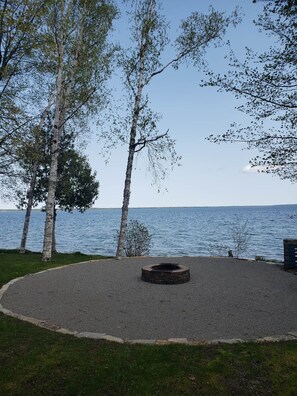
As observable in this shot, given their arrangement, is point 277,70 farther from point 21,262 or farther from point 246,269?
point 21,262

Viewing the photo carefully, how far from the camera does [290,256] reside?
14.0 meters

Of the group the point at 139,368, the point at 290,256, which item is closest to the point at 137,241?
the point at 290,256

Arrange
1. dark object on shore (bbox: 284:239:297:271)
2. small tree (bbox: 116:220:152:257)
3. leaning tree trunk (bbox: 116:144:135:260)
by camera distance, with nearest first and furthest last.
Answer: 1. dark object on shore (bbox: 284:239:297:271)
2. leaning tree trunk (bbox: 116:144:135:260)
3. small tree (bbox: 116:220:152:257)

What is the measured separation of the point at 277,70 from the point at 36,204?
845 inches

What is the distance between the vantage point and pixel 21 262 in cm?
1605

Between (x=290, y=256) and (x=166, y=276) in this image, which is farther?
(x=290, y=256)

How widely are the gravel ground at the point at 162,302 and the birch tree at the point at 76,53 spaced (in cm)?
604

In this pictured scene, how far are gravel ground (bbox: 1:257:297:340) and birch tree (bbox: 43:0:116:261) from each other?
6040 millimetres

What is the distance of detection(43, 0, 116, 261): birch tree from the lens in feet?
56.3

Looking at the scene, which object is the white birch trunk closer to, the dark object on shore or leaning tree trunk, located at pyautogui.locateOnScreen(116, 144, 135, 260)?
leaning tree trunk, located at pyautogui.locateOnScreen(116, 144, 135, 260)

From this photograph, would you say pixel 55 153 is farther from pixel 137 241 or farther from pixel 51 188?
pixel 137 241

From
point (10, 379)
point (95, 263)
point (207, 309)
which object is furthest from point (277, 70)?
point (95, 263)

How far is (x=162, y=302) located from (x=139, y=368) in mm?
4182

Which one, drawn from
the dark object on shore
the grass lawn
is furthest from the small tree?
the grass lawn
